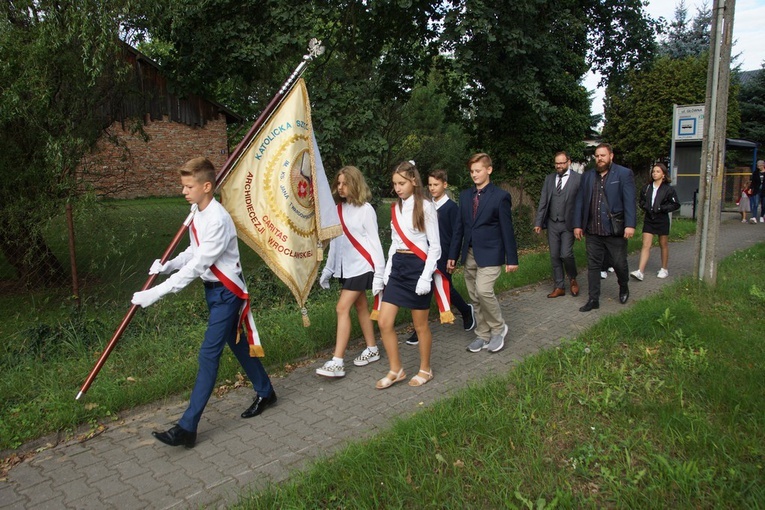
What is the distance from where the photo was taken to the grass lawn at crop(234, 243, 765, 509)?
3129mm

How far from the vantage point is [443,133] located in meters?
29.2

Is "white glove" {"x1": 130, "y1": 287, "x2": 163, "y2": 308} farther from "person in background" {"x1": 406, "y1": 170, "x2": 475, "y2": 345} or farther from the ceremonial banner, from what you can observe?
"person in background" {"x1": 406, "y1": 170, "x2": 475, "y2": 345}

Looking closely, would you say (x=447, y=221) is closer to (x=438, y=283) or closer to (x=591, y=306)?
(x=438, y=283)

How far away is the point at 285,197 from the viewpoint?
4723 millimetres

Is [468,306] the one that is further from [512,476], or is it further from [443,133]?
[443,133]

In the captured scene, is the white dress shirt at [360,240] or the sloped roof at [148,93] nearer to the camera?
the white dress shirt at [360,240]

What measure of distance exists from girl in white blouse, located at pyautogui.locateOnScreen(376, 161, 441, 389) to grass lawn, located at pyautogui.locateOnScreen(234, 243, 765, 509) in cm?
73

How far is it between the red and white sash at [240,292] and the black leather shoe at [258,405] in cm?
42

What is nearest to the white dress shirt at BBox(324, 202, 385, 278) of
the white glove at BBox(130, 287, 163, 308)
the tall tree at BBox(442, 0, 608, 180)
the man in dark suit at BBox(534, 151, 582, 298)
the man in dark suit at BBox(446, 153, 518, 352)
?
the man in dark suit at BBox(446, 153, 518, 352)

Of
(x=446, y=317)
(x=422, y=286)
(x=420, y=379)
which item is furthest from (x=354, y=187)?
(x=420, y=379)

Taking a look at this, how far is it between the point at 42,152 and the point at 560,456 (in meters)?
6.71

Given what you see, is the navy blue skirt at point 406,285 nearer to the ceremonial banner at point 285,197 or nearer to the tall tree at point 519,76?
the ceremonial banner at point 285,197

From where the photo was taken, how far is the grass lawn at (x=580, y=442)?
3129 millimetres

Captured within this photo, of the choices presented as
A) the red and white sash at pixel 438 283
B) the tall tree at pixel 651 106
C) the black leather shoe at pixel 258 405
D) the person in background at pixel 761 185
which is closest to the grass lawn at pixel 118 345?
the black leather shoe at pixel 258 405
